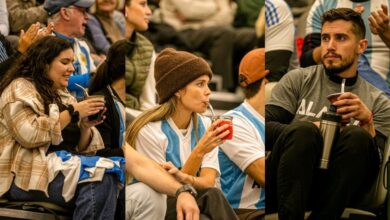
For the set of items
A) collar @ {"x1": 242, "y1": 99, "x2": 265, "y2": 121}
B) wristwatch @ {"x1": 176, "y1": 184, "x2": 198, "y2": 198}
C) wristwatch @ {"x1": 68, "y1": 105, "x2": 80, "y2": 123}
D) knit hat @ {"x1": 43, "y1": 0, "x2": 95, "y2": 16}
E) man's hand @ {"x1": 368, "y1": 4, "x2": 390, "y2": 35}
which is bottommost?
wristwatch @ {"x1": 176, "y1": 184, "x2": 198, "y2": 198}

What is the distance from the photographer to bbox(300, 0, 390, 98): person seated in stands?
17.7 ft

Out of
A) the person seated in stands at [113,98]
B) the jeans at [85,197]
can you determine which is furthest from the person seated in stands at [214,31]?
the jeans at [85,197]

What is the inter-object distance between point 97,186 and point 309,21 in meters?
1.29

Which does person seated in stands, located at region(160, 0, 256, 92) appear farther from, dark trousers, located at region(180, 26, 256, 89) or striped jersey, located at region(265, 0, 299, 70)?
striped jersey, located at region(265, 0, 299, 70)

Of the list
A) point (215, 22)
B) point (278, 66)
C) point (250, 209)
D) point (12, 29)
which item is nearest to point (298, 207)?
point (250, 209)

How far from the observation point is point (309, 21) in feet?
17.9

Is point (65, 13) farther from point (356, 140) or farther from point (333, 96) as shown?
point (356, 140)

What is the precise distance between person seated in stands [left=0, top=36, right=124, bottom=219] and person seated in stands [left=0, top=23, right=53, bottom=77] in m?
0.06

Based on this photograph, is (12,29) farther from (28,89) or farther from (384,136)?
(384,136)

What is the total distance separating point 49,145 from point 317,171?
1.24 metres

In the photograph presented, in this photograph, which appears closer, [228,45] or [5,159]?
[5,159]

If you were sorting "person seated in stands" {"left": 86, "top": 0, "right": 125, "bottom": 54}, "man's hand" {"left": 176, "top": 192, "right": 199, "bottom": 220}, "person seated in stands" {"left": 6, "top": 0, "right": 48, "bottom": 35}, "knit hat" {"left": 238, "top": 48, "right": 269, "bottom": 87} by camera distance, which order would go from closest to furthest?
"man's hand" {"left": 176, "top": 192, "right": 199, "bottom": 220} < "knit hat" {"left": 238, "top": 48, "right": 269, "bottom": 87} < "person seated in stands" {"left": 6, "top": 0, "right": 48, "bottom": 35} < "person seated in stands" {"left": 86, "top": 0, "right": 125, "bottom": 54}

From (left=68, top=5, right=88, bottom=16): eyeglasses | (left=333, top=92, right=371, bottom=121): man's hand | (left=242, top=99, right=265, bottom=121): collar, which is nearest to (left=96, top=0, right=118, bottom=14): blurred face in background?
(left=68, top=5, right=88, bottom=16): eyeglasses

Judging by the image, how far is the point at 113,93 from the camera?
5391 millimetres
